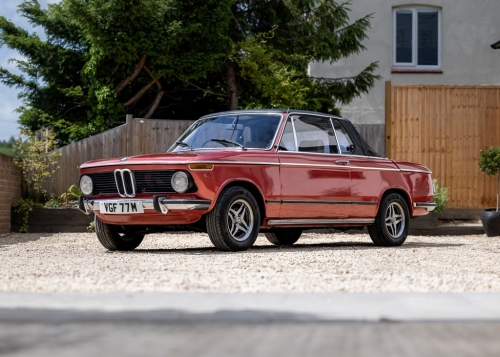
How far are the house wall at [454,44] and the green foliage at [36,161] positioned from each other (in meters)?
9.32

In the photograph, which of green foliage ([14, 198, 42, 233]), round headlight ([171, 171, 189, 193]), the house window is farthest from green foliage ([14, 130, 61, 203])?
the house window

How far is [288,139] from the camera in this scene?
12.5 m

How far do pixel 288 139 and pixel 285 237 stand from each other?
2484 millimetres

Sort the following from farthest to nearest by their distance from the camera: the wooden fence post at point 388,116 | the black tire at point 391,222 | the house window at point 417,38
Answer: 1. the house window at point 417,38
2. the wooden fence post at point 388,116
3. the black tire at point 391,222

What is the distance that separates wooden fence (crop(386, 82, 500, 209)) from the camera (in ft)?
61.2

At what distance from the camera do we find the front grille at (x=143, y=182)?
1151 cm

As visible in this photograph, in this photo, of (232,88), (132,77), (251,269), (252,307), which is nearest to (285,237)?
(251,269)

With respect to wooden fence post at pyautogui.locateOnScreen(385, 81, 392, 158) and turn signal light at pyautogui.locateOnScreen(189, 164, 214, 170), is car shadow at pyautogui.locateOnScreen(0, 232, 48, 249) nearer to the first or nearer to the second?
turn signal light at pyautogui.locateOnScreen(189, 164, 214, 170)

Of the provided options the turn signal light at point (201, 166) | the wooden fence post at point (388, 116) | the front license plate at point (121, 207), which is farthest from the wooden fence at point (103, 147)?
the turn signal light at point (201, 166)

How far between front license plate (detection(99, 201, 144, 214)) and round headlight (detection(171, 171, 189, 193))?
488 mm

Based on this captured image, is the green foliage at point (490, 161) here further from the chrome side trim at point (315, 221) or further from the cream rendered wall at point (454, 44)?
the cream rendered wall at point (454, 44)

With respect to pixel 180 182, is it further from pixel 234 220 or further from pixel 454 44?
pixel 454 44

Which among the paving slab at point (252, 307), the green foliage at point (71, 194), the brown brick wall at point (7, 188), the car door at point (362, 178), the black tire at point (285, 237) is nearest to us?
the paving slab at point (252, 307)

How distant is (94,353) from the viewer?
5371 millimetres
